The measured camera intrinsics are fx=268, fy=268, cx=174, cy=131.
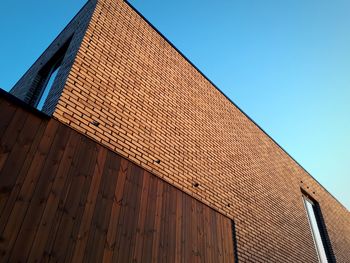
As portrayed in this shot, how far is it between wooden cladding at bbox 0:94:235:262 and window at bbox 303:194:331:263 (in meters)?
7.73

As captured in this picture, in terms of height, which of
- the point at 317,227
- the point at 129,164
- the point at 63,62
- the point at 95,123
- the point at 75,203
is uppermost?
the point at 317,227

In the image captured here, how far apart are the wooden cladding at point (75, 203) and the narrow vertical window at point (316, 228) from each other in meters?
7.69

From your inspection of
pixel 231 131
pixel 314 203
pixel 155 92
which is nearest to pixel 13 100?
pixel 155 92

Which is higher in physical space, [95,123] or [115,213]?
[95,123]

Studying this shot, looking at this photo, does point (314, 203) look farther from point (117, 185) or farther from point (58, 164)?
point (58, 164)

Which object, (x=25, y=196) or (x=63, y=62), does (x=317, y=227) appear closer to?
(x=63, y=62)

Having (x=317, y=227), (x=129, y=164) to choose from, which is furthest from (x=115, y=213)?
(x=317, y=227)

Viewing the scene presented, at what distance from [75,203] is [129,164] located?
113 cm

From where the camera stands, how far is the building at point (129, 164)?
3.07 m

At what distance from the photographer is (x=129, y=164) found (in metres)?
4.23

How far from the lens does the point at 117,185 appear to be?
152 inches

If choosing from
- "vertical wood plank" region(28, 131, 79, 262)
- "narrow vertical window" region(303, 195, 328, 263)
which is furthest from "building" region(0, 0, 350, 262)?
"narrow vertical window" region(303, 195, 328, 263)

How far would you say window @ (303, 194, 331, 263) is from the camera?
10.2 meters

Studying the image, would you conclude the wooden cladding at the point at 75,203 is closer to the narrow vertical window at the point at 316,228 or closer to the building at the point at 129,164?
the building at the point at 129,164
